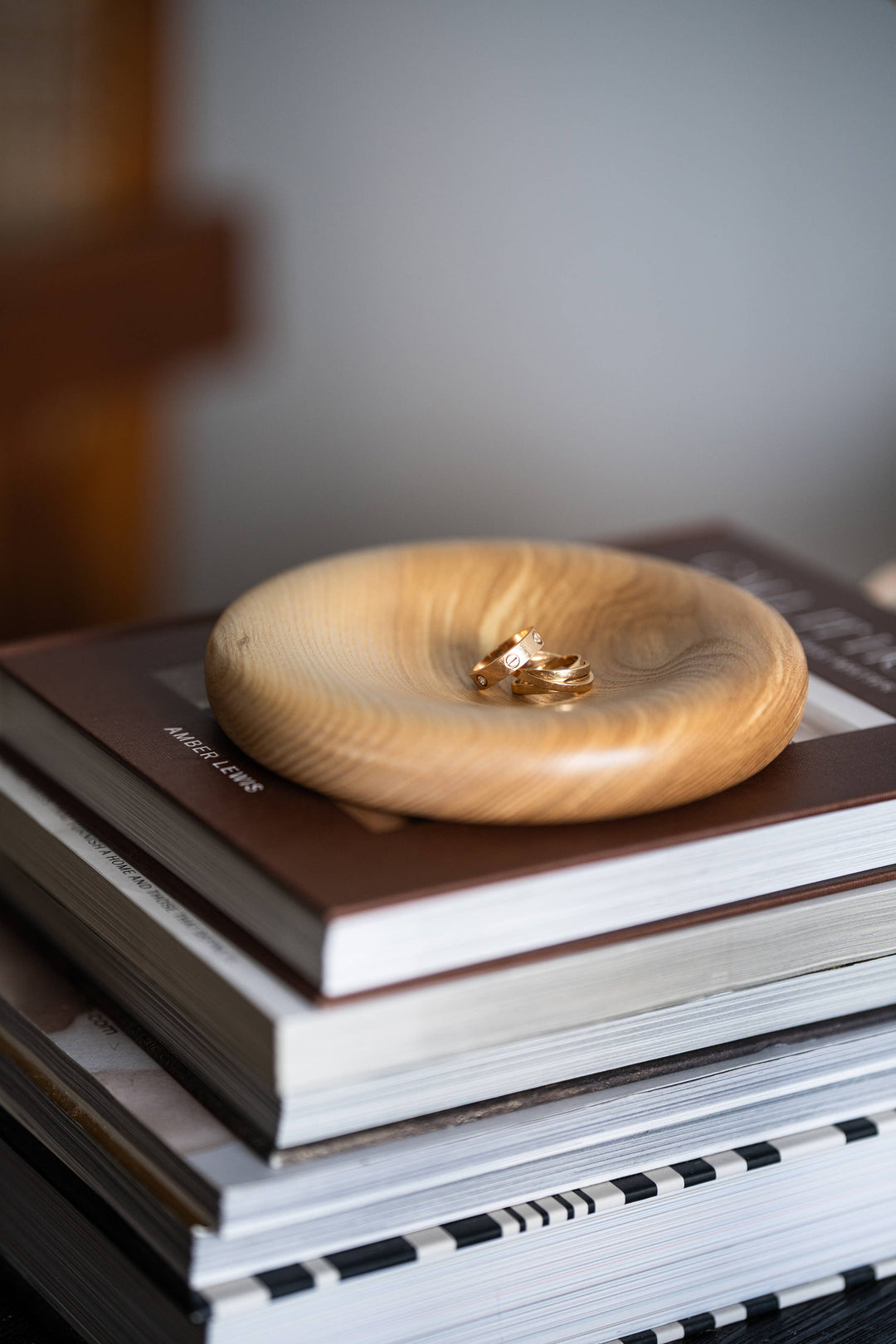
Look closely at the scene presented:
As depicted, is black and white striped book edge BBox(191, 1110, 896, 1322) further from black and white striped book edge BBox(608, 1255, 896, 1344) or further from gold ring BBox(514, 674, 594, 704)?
gold ring BBox(514, 674, 594, 704)

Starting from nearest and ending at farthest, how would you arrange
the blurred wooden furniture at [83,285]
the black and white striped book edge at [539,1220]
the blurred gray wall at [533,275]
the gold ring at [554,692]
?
the black and white striped book edge at [539,1220] < the gold ring at [554,692] < the blurred wooden furniture at [83,285] < the blurred gray wall at [533,275]

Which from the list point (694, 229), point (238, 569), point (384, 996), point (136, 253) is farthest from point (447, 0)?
point (384, 996)

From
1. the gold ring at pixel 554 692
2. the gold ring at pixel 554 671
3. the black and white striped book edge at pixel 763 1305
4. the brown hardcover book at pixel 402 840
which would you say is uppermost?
the gold ring at pixel 554 671

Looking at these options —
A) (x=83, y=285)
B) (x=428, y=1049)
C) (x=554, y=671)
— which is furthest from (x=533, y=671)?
(x=83, y=285)

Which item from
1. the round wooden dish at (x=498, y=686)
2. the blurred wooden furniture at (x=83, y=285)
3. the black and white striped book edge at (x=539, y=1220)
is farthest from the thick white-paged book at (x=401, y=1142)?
the blurred wooden furniture at (x=83, y=285)

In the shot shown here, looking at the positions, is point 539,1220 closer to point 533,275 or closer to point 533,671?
point 533,671

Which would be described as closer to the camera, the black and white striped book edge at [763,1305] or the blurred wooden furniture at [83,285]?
the black and white striped book edge at [763,1305]

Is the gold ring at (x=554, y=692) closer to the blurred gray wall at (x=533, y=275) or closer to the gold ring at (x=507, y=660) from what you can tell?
the gold ring at (x=507, y=660)
